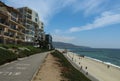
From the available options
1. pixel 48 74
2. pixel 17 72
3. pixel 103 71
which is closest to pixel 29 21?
pixel 103 71

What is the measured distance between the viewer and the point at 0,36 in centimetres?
5591

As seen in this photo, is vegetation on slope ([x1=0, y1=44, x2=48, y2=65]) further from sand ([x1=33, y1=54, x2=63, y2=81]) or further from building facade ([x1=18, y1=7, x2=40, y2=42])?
building facade ([x1=18, y1=7, x2=40, y2=42])

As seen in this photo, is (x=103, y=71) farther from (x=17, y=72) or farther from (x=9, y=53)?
(x=17, y=72)

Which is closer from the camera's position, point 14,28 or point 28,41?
point 14,28

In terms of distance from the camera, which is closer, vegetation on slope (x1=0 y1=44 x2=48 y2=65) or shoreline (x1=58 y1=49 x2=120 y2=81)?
vegetation on slope (x1=0 y1=44 x2=48 y2=65)

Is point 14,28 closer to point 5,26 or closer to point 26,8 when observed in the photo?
point 5,26

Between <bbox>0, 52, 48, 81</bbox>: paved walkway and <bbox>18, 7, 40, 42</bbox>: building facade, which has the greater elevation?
<bbox>18, 7, 40, 42</bbox>: building facade

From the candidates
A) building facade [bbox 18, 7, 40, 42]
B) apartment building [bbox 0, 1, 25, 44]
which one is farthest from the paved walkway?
building facade [bbox 18, 7, 40, 42]

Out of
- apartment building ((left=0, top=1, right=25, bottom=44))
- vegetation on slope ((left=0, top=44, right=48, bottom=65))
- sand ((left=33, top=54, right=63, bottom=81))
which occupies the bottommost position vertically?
sand ((left=33, top=54, right=63, bottom=81))

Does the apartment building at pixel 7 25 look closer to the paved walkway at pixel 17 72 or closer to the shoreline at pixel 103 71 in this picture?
the shoreline at pixel 103 71

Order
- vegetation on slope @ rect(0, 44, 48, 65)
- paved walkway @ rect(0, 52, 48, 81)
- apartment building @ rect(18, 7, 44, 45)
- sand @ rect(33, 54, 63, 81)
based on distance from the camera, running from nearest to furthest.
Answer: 1. paved walkway @ rect(0, 52, 48, 81)
2. sand @ rect(33, 54, 63, 81)
3. vegetation on slope @ rect(0, 44, 48, 65)
4. apartment building @ rect(18, 7, 44, 45)

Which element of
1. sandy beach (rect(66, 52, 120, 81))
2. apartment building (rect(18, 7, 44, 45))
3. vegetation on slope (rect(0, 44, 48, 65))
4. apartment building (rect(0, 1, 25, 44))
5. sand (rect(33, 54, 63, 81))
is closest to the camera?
sand (rect(33, 54, 63, 81))

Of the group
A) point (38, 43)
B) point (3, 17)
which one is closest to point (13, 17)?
point (3, 17)

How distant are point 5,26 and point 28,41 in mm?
34884
